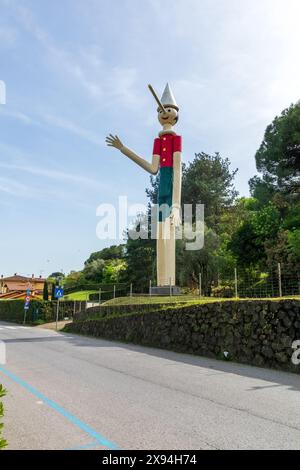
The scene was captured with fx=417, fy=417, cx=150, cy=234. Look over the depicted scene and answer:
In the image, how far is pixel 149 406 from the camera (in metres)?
5.88

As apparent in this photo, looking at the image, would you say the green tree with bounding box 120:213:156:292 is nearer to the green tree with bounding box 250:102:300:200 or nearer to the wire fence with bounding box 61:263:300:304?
the wire fence with bounding box 61:263:300:304

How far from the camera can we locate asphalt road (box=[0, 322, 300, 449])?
173 inches

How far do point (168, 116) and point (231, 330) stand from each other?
48.1 feet

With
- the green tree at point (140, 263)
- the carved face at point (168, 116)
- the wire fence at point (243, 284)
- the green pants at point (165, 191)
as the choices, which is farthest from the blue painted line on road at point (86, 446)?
the green tree at point (140, 263)

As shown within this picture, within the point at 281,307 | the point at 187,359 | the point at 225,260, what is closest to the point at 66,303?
the point at 225,260

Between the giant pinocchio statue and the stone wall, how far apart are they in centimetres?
580

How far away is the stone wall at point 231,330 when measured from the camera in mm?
9695

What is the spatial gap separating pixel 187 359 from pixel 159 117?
15.3 metres

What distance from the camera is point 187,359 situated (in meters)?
11.4

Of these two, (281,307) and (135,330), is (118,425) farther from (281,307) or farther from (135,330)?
(135,330)

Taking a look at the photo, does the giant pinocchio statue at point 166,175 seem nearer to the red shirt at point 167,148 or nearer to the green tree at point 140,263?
the red shirt at point 167,148

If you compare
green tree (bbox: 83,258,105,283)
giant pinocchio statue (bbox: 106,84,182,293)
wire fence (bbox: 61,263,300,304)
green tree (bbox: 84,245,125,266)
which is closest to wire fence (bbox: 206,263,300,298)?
wire fence (bbox: 61,263,300,304)

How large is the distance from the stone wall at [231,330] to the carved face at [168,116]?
1136cm

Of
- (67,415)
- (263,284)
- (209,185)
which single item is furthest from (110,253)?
(67,415)
